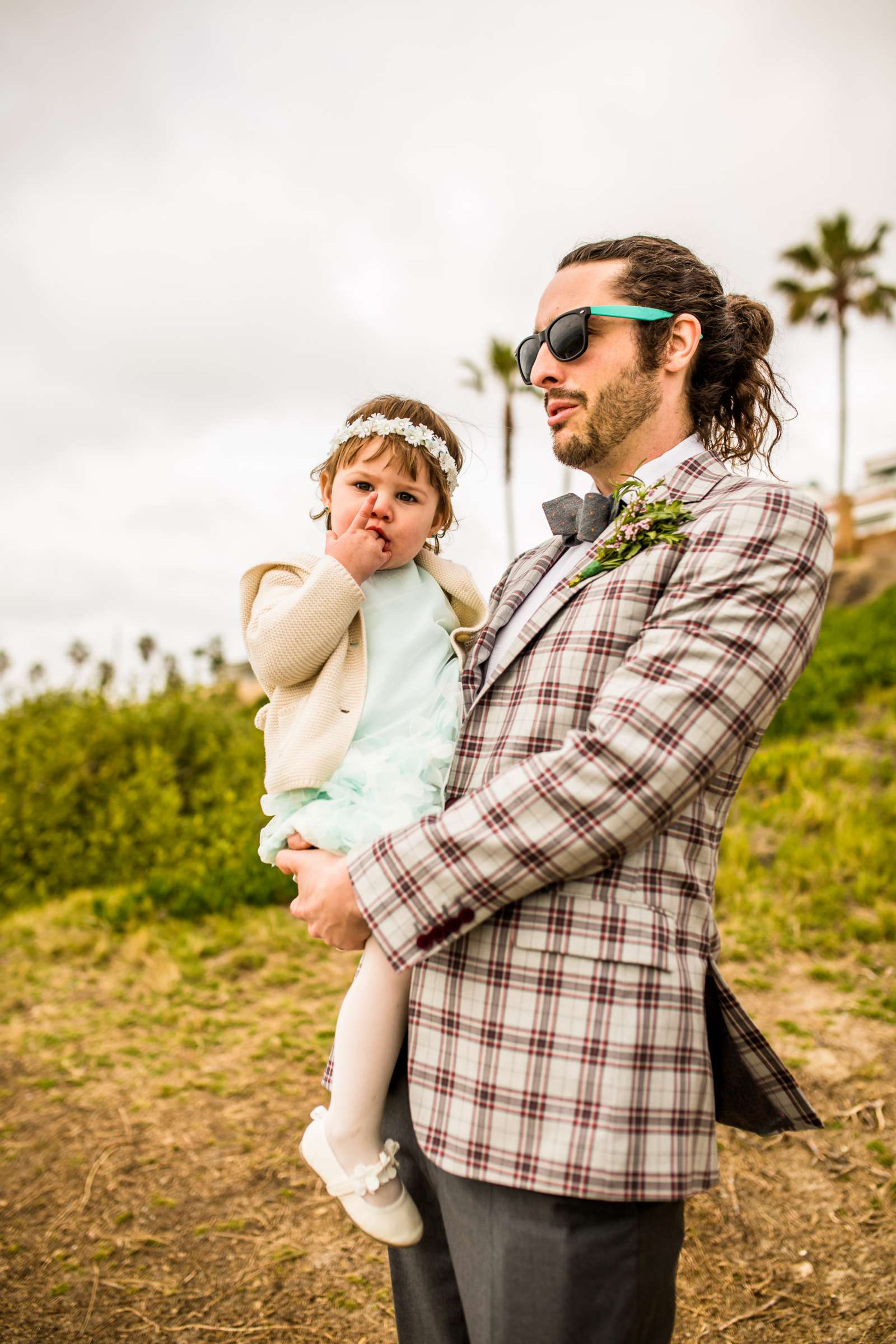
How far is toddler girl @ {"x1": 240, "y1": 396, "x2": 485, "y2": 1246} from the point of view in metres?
1.87

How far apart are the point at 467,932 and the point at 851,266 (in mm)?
25117

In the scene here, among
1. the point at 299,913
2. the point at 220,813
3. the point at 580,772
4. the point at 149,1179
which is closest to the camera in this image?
the point at 580,772

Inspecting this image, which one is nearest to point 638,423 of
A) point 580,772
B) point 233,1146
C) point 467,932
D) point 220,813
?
point 580,772

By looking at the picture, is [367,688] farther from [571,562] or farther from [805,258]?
[805,258]

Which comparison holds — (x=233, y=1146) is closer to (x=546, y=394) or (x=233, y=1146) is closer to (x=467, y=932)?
(x=467, y=932)

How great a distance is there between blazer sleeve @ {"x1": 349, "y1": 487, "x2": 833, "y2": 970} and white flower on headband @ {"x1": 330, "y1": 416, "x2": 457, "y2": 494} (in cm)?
102

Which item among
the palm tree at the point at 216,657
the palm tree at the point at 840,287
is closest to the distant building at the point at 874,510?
the palm tree at the point at 840,287

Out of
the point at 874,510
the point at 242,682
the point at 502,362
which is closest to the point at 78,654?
the point at 242,682

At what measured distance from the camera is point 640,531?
1854 mm

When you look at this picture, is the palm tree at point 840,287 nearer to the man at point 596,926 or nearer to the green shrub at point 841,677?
the green shrub at point 841,677

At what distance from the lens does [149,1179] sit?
398 cm

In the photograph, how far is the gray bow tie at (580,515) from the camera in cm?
214

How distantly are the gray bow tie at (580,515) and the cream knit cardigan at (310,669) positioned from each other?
0.57 metres

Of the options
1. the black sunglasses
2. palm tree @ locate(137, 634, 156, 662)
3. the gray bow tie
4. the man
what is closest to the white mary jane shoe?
the man
